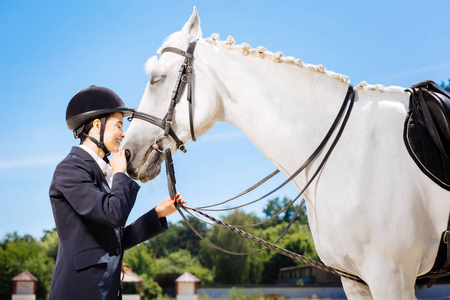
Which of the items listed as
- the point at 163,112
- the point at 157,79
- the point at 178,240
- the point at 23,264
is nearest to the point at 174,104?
the point at 163,112

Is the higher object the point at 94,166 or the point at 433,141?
the point at 433,141

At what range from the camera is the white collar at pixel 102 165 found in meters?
1.98

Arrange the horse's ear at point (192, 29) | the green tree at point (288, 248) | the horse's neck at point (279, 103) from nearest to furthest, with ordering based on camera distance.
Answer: the horse's neck at point (279, 103), the horse's ear at point (192, 29), the green tree at point (288, 248)

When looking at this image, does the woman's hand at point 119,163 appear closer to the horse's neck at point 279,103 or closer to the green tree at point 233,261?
the horse's neck at point 279,103

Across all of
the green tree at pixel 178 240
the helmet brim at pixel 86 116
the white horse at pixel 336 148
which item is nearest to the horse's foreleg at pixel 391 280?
the white horse at pixel 336 148

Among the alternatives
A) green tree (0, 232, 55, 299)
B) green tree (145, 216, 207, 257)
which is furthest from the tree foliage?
green tree (145, 216, 207, 257)

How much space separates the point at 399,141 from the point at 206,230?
133 feet

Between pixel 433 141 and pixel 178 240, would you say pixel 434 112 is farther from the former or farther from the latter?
pixel 178 240

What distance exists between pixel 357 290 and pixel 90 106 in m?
1.60

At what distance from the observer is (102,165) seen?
78.9 inches

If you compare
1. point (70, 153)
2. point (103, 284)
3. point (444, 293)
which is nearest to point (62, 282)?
point (103, 284)

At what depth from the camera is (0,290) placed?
24062mm

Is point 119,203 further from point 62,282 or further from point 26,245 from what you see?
point 26,245

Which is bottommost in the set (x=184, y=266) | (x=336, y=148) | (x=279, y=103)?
(x=184, y=266)
